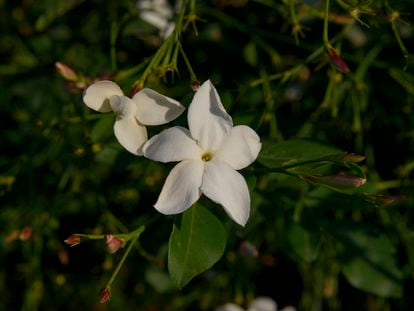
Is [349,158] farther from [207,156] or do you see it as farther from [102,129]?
[102,129]

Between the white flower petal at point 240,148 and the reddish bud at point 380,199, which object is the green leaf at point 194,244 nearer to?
the white flower petal at point 240,148

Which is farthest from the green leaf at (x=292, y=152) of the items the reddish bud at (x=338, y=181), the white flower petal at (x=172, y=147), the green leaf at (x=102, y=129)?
the green leaf at (x=102, y=129)

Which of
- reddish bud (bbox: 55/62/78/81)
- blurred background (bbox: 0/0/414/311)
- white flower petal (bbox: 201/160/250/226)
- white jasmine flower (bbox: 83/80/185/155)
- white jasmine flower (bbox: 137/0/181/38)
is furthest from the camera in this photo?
white jasmine flower (bbox: 137/0/181/38)

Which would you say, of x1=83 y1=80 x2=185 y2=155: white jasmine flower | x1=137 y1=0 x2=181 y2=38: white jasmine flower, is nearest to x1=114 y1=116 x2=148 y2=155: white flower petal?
x1=83 y1=80 x2=185 y2=155: white jasmine flower

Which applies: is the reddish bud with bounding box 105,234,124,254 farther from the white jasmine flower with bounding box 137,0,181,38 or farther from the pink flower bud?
the white jasmine flower with bounding box 137,0,181,38

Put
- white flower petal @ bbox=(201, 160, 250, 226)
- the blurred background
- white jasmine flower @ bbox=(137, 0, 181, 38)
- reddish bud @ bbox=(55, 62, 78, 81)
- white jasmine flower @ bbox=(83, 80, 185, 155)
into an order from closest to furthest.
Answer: white flower petal @ bbox=(201, 160, 250, 226)
white jasmine flower @ bbox=(83, 80, 185, 155)
reddish bud @ bbox=(55, 62, 78, 81)
the blurred background
white jasmine flower @ bbox=(137, 0, 181, 38)

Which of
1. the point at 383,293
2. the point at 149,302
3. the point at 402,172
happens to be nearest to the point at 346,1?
the point at 402,172
